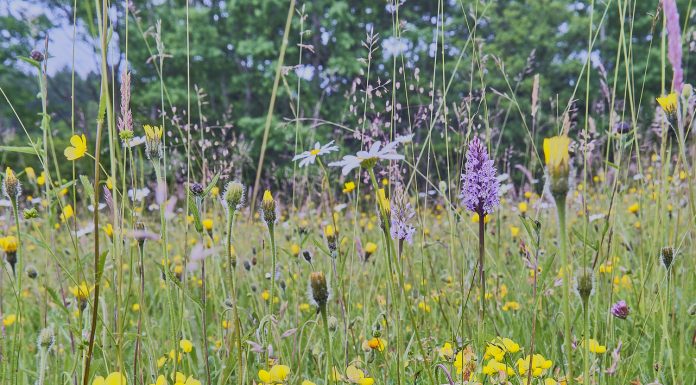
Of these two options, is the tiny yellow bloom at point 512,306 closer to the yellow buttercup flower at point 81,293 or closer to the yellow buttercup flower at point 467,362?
the yellow buttercup flower at point 467,362

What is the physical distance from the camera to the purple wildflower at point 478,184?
69 cm

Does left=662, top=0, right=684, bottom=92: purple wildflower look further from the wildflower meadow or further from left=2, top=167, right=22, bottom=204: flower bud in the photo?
left=2, top=167, right=22, bottom=204: flower bud

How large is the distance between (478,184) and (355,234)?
1.41 ft

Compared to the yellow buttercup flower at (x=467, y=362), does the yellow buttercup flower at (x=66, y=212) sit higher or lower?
higher

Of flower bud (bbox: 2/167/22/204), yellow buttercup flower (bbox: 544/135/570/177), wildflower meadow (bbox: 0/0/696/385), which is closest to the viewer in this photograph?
yellow buttercup flower (bbox: 544/135/570/177)

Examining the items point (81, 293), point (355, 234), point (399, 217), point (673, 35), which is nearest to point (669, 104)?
point (673, 35)

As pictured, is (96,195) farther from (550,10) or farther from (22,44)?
(550,10)

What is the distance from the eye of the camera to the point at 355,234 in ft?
3.55

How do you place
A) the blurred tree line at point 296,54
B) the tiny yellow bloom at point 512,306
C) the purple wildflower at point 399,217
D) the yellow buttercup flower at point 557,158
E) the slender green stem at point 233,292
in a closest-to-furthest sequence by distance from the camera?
1. the yellow buttercup flower at point 557,158
2. the slender green stem at point 233,292
3. the purple wildflower at point 399,217
4. the tiny yellow bloom at point 512,306
5. the blurred tree line at point 296,54

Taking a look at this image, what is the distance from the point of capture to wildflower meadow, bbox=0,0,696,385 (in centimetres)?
64

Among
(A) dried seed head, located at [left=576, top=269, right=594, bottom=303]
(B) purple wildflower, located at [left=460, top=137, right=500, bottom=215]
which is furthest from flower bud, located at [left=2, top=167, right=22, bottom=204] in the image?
(A) dried seed head, located at [left=576, top=269, right=594, bottom=303]

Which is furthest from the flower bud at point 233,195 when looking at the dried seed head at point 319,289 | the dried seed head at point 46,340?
the dried seed head at point 46,340

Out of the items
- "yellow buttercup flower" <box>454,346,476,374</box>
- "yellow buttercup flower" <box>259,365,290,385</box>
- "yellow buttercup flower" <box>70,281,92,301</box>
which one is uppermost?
"yellow buttercup flower" <box>70,281,92,301</box>

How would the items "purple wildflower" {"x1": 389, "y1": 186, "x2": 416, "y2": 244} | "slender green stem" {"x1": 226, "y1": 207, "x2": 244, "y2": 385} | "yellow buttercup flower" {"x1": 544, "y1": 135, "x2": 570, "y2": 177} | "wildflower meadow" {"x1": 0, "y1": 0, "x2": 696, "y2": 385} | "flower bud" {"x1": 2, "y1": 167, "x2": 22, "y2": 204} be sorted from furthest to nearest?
"purple wildflower" {"x1": 389, "y1": 186, "x2": 416, "y2": 244}
"flower bud" {"x1": 2, "y1": 167, "x2": 22, "y2": 204}
"wildflower meadow" {"x1": 0, "y1": 0, "x2": 696, "y2": 385}
"slender green stem" {"x1": 226, "y1": 207, "x2": 244, "y2": 385}
"yellow buttercup flower" {"x1": 544, "y1": 135, "x2": 570, "y2": 177}
